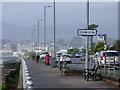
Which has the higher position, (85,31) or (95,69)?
(85,31)

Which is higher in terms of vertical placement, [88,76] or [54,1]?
[54,1]

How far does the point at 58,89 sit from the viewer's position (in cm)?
1881

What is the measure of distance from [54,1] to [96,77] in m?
22.7

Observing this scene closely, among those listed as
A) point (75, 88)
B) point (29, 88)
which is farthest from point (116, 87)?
point (29, 88)

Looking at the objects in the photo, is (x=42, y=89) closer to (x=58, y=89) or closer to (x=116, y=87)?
(x=58, y=89)

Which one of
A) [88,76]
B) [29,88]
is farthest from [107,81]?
[29,88]

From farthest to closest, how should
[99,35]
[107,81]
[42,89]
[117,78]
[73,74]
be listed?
[73,74] < [99,35] < [107,81] < [117,78] < [42,89]

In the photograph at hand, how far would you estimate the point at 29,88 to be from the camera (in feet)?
42.3

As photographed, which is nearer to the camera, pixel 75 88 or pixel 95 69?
pixel 75 88

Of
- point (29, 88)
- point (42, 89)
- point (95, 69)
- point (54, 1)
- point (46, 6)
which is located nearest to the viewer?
point (29, 88)

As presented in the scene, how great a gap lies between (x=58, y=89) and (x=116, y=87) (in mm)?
3075

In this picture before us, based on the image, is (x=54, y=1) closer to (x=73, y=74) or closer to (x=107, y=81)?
(x=73, y=74)

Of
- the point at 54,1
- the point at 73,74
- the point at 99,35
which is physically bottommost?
the point at 73,74

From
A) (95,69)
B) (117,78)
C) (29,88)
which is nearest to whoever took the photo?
(29,88)
